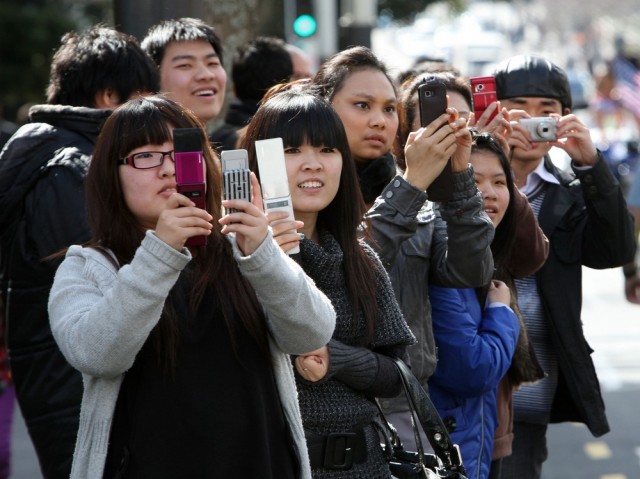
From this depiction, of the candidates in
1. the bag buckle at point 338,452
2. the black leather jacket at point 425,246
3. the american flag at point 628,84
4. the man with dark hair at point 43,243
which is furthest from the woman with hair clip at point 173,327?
the american flag at point 628,84

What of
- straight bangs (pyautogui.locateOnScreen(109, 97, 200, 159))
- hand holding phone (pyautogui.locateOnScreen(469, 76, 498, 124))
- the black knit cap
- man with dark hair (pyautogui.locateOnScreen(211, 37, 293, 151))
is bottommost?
man with dark hair (pyautogui.locateOnScreen(211, 37, 293, 151))

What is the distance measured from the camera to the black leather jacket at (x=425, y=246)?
4.04 metres

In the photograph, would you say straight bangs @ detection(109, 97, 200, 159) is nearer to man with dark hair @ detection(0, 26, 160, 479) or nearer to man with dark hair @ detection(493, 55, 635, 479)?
man with dark hair @ detection(0, 26, 160, 479)

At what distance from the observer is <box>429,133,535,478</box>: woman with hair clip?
448 cm

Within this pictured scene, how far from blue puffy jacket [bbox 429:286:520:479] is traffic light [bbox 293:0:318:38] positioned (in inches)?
325

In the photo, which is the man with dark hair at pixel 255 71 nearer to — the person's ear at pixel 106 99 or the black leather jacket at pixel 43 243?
the person's ear at pixel 106 99

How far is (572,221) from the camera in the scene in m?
5.40

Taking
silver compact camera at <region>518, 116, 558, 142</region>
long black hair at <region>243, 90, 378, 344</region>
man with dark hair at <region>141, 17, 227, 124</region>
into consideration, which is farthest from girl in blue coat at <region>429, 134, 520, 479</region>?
man with dark hair at <region>141, 17, 227, 124</region>

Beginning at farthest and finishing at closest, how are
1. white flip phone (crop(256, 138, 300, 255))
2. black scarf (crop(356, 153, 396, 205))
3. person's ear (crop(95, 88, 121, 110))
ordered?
person's ear (crop(95, 88, 121, 110)) < black scarf (crop(356, 153, 396, 205)) < white flip phone (crop(256, 138, 300, 255))

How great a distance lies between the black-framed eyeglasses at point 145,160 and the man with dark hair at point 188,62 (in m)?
2.47

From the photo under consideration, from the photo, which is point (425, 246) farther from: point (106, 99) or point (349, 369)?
point (106, 99)

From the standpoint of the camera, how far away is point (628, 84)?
2609cm

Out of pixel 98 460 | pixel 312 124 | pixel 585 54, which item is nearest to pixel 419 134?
pixel 312 124

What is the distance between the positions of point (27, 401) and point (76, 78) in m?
1.11
